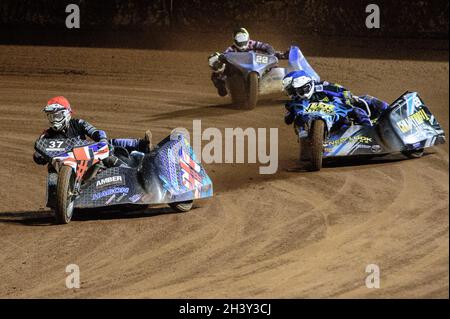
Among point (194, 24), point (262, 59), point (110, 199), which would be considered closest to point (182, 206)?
point (110, 199)

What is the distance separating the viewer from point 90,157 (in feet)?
43.1

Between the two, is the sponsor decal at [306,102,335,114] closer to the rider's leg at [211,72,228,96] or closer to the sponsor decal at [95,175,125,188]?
the sponsor decal at [95,175,125,188]

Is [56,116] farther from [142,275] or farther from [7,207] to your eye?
[142,275]

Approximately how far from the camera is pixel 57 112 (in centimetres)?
1325

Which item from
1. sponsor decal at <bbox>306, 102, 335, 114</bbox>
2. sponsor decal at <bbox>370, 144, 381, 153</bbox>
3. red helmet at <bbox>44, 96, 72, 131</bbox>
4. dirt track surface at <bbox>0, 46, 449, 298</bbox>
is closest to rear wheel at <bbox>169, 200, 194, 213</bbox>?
dirt track surface at <bbox>0, 46, 449, 298</bbox>

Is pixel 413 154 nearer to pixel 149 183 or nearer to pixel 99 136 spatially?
pixel 149 183

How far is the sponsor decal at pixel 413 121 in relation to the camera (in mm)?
15719

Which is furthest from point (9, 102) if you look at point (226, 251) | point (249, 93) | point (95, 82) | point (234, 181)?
point (226, 251)

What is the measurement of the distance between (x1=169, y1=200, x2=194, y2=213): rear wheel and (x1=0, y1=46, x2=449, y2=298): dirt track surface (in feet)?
0.42

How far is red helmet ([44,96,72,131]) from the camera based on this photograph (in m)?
13.2

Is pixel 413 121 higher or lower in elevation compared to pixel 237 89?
higher

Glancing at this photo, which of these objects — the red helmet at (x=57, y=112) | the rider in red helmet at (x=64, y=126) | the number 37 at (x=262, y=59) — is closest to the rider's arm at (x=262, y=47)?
the number 37 at (x=262, y=59)

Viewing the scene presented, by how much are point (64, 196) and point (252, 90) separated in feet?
25.2

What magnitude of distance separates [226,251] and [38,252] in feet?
6.46
